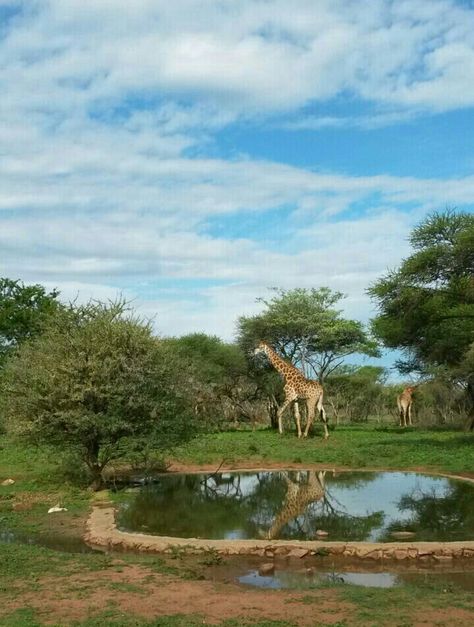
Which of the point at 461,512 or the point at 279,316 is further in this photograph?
the point at 279,316

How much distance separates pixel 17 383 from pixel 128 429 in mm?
2798

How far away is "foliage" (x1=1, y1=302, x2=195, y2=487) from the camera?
1609 cm

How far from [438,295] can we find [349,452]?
8.00 metres

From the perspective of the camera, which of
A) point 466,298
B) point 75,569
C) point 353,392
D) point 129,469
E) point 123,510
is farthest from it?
point 353,392

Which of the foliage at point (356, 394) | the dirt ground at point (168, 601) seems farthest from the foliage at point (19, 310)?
the dirt ground at point (168, 601)

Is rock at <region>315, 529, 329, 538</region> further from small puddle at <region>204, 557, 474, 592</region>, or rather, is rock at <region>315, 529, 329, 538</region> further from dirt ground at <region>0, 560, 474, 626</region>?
dirt ground at <region>0, 560, 474, 626</region>

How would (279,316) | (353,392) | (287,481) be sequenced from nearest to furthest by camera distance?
(287,481), (279,316), (353,392)

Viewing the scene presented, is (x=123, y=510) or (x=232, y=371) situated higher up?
(x=232, y=371)

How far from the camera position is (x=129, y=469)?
20.2 meters

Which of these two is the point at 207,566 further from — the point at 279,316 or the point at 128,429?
the point at 279,316

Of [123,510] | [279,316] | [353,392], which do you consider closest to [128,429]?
[123,510]

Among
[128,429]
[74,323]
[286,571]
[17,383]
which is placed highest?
[74,323]

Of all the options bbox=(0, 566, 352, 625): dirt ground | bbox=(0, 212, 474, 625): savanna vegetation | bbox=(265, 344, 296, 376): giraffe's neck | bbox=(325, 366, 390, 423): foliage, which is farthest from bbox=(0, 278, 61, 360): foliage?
bbox=(0, 566, 352, 625): dirt ground

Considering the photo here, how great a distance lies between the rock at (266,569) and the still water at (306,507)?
5.40 ft
